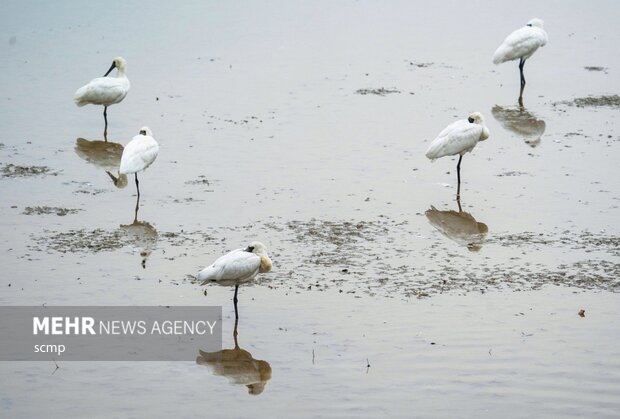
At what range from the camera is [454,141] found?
664 inches

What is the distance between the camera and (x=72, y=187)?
16516 millimetres

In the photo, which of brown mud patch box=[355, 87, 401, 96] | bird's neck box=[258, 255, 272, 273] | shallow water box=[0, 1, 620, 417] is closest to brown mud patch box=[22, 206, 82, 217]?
shallow water box=[0, 1, 620, 417]

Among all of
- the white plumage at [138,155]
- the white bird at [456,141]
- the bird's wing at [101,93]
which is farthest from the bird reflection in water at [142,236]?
the bird's wing at [101,93]

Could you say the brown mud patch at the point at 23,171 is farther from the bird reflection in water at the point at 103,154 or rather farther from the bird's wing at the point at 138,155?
the bird's wing at the point at 138,155

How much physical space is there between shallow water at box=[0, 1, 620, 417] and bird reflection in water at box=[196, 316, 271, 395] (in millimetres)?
114

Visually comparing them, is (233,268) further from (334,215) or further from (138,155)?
(138,155)

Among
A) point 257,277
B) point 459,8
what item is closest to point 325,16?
point 459,8

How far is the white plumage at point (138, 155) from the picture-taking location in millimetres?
15797

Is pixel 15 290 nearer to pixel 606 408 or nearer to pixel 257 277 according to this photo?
pixel 257 277

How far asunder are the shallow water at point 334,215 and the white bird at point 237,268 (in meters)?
0.48

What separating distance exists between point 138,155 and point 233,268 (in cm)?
478

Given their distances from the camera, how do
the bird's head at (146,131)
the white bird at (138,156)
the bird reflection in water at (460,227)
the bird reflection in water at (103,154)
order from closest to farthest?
the bird reflection in water at (460,227)
the white bird at (138,156)
the bird's head at (146,131)
the bird reflection in water at (103,154)

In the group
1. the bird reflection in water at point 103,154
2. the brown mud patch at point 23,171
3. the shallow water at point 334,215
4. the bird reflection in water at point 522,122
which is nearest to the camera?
the shallow water at point 334,215

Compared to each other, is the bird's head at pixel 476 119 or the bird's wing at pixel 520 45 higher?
the bird's wing at pixel 520 45
